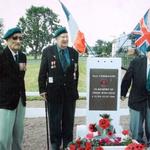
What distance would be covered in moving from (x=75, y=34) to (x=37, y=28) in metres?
13.8

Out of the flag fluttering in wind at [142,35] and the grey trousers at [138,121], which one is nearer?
the grey trousers at [138,121]

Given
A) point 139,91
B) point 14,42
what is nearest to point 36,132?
point 139,91

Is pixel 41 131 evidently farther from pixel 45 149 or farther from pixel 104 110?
pixel 104 110

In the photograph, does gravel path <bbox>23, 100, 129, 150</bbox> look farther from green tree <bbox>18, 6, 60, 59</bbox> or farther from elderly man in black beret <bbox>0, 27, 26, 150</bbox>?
green tree <bbox>18, 6, 60, 59</bbox>

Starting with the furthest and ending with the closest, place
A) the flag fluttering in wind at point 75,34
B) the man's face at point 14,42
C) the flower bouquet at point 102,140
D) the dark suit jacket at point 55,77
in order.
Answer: the flag fluttering in wind at point 75,34
the dark suit jacket at point 55,77
the man's face at point 14,42
the flower bouquet at point 102,140

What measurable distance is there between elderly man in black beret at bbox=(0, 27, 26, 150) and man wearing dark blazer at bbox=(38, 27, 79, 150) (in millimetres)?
932

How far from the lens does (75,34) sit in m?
7.86

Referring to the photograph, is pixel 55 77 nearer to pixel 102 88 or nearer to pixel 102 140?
pixel 102 88

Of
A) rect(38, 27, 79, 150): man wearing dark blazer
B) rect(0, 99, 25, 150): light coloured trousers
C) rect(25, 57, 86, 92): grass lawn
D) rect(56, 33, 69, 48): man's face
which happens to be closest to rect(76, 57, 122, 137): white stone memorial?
rect(38, 27, 79, 150): man wearing dark blazer

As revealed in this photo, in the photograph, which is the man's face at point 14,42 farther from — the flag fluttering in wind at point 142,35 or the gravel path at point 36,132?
the flag fluttering in wind at point 142,35

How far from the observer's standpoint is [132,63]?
21.0 ft

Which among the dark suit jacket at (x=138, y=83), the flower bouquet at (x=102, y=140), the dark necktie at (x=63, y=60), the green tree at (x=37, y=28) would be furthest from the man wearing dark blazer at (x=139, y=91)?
the green tree at (x=37, y=28)

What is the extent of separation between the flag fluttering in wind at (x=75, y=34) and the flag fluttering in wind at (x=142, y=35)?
950mm

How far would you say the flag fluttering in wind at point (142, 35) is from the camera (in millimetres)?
7273
